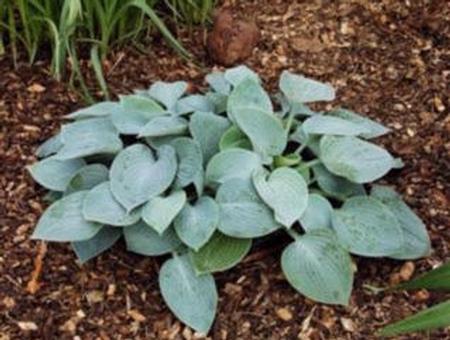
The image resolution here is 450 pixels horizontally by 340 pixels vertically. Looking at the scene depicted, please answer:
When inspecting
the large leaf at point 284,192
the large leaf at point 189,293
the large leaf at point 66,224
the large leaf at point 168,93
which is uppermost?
the large leaf at point 168,93

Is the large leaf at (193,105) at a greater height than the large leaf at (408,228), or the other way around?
the large leaf at (193,105)

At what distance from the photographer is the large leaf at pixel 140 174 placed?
173cm

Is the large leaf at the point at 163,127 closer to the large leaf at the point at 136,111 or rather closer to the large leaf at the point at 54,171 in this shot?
the large leaf at the point at 136,111

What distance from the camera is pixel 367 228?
1.76 m

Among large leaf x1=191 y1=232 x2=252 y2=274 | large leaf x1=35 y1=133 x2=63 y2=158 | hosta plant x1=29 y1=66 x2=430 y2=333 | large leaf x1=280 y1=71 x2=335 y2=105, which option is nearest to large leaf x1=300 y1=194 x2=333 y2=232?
hosta plant x1=29 y1=66 x2=430 y2=333

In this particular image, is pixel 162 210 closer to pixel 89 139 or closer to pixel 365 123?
pixel 89 139

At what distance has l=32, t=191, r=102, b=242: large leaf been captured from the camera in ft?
5.63

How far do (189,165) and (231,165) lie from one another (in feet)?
0.25

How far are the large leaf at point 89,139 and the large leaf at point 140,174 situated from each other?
0.14ft

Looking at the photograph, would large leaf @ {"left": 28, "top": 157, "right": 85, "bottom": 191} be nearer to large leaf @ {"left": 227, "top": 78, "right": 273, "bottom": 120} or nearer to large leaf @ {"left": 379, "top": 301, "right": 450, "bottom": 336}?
large leaf @ {"left": 227, "top": 78, "right": 273, "bottom": 120}

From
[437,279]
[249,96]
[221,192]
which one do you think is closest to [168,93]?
[249,96]

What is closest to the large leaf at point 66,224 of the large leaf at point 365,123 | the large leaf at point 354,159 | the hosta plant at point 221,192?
the hosta plant at point 221,192

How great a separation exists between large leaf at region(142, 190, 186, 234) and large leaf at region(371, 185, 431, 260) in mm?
377

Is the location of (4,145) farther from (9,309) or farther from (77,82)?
(9,309)
